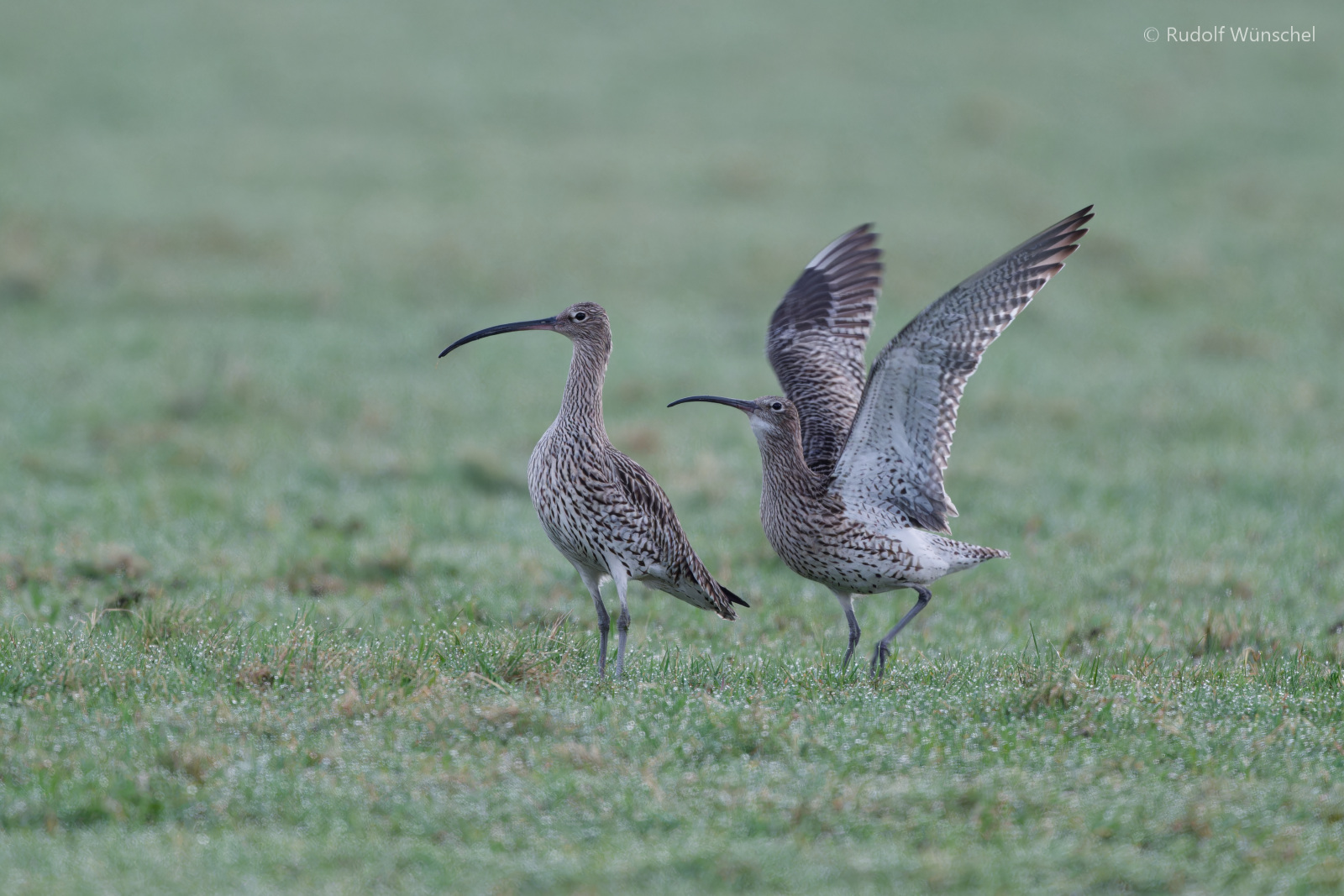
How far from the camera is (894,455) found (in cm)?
735

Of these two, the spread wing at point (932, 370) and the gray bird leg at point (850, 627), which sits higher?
the spread wing at point (932, 370)

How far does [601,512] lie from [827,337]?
2918mm

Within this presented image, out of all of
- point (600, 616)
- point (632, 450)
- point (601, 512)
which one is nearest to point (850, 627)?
point (600, 616)

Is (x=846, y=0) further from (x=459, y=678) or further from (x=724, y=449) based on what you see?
(x=459, y=678)

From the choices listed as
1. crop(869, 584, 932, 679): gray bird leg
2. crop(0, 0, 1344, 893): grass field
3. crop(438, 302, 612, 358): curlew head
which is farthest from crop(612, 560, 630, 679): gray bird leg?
crop(438, 302, 612, 358): curlew head

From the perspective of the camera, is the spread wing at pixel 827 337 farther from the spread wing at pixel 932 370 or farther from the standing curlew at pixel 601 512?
the standing curlew at pixel 601 512

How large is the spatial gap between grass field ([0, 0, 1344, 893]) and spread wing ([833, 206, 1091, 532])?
1.01m

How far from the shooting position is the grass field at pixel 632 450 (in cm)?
475

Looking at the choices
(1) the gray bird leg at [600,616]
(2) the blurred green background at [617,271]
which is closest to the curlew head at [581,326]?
(1) the gray bird leg at [600,616]

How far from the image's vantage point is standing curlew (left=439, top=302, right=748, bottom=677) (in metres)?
6.82

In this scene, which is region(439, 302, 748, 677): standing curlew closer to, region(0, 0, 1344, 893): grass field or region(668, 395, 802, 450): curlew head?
region(0, 0, 1344, 893): grass field

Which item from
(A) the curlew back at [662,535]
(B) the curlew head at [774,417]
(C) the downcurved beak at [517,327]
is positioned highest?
(C) the downcurved beak at [517,327]

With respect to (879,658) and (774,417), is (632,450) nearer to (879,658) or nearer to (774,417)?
(774,417)

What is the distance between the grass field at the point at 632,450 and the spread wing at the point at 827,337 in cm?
124
